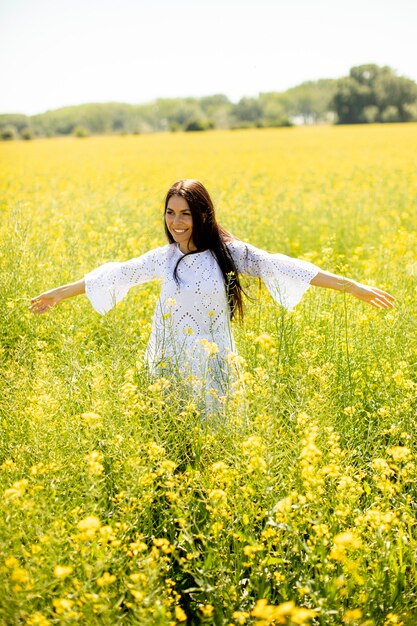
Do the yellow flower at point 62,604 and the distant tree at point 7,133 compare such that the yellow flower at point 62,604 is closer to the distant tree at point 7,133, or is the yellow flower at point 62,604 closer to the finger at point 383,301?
the finger at point 383,301

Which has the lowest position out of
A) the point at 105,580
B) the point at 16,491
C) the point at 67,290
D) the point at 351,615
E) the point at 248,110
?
the point at 351,615

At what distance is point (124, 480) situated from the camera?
7.71 feet

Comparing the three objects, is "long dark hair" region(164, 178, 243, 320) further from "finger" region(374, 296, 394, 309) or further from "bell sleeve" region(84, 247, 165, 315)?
"finger" region(374, 296, 394, 309)

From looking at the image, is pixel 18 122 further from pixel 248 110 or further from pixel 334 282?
pixel 334 282

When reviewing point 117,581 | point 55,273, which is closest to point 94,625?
point 117,581

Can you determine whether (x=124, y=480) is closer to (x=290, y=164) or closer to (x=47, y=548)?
(x=47, y=548)

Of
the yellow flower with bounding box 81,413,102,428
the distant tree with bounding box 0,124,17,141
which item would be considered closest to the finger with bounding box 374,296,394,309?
the yellow flower with bounding box 81,413,102,428

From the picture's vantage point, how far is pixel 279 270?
333cm

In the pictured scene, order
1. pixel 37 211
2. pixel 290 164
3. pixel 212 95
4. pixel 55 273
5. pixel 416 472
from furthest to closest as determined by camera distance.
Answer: pixel 212 95 < pixel 290 164 < pixel 37 211 < pixel 55 273 < pixel 416 472

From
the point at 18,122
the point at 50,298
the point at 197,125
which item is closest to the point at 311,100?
the point at 197,125

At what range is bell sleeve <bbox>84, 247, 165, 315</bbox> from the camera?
3.47 meters

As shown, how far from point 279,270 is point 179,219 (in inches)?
22.5

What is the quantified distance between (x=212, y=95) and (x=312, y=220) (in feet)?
289

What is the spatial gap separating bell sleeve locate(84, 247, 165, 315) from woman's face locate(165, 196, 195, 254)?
0.57ft
